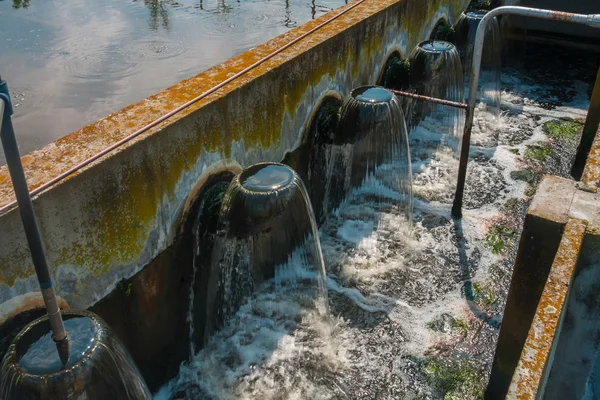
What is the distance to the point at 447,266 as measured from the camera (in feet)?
18.5

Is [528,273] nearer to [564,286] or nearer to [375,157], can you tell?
[564,286]

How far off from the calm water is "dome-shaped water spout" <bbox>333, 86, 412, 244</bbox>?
3427 millimetres

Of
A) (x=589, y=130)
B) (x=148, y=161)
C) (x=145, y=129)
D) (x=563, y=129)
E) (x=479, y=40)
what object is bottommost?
(x=563, y=129)

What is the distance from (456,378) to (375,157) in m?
2.64

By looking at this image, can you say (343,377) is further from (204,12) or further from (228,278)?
(204,12)

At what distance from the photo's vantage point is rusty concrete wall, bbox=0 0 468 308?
3.18 metres

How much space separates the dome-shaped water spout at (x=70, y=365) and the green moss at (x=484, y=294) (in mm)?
3629

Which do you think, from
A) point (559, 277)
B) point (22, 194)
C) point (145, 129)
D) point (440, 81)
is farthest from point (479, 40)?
point (22, 194)

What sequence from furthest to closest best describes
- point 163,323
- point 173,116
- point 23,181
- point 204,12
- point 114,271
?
point 204,12 → point 163,323 → point 173,116 → point 114,271 → point 23,181


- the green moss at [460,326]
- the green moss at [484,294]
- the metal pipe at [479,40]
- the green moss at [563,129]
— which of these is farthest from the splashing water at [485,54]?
the green moss at [460,326]

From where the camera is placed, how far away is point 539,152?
311 inches

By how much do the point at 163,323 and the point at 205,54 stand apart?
6.20 metres

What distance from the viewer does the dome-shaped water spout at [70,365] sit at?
8.20 feet

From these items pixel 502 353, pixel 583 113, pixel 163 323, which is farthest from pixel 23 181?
pixel 583 113
